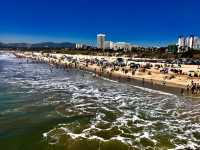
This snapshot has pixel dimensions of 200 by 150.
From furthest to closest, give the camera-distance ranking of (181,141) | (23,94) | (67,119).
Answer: (23,94) → (67,119) → (181,141)

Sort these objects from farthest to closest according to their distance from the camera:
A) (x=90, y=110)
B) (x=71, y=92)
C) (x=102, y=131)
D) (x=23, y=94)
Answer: (x=71, y=92)
(x=23, y=94)
(x=90, y=110)
(x=102, y=131)

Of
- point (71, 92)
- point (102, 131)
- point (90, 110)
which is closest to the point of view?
point (102, 131)

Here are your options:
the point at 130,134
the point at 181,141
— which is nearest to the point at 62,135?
the point at 130,134

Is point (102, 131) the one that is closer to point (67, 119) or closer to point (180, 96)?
point (67, 119)

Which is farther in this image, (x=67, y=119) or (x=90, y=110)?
(x=90, y=110)

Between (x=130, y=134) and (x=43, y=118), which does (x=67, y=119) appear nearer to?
(x=43, y=118)

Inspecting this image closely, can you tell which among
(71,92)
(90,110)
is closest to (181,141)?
(90,110)
